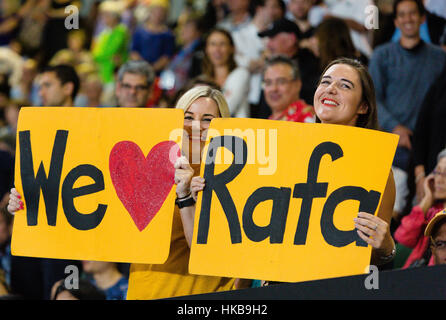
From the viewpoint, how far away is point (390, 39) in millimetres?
5902

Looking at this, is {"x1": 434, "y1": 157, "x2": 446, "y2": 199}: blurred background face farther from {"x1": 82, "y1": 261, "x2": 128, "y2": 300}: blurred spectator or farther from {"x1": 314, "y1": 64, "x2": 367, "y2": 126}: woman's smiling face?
{"x1": 82, "y1": 261, "x2": 128, "y2": 300}: blurred spectator

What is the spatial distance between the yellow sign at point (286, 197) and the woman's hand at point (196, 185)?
0.03 metres

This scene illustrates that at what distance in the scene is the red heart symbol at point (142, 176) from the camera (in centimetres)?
302

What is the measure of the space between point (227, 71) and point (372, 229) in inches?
125

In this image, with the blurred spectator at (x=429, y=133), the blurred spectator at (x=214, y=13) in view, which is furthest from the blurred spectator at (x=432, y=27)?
the blurred spectator at (x=214, y=13)

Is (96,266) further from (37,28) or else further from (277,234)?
(37,28)

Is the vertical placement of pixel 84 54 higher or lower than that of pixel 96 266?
higher

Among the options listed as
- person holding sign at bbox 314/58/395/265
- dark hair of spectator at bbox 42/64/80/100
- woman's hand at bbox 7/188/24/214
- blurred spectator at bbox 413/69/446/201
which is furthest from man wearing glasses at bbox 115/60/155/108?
person holding sign at bbox 314/58/395/265

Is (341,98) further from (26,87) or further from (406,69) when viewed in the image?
(26,87)

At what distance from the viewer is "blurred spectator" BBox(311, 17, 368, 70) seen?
504 centimetres

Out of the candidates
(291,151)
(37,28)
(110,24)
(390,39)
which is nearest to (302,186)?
(291,151)

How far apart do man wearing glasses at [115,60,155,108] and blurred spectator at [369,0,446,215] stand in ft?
4.84
